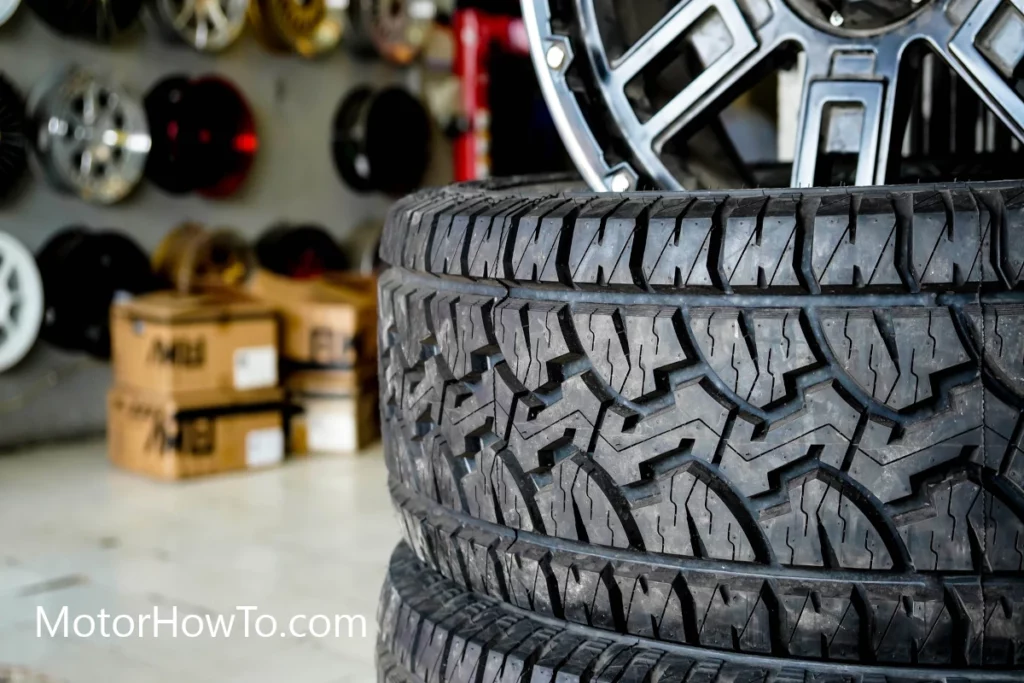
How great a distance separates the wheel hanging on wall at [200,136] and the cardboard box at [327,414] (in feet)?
3.66

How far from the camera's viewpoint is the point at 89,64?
156 inches

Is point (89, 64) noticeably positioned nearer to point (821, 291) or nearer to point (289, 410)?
point (289, 410)

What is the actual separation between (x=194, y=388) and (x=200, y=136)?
4.58 ft

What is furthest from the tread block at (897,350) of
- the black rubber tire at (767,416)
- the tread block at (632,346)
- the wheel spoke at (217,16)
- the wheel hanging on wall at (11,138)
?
the wheel spoke at (217,16)

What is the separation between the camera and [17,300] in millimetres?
3666

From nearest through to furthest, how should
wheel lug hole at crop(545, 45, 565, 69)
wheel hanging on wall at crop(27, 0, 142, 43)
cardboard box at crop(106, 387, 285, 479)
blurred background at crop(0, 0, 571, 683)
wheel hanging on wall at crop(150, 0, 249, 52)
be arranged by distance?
1. wheel lug hole at crop(545, 45, 565, 69)
2. blurred background at crop(0, 0, 571, 683)
3. cardboard box at crop(106, 387, 285, 479)
4. wheel hanging on wall at crop(27, 0, 142, 43)
5. wheel hanging on wall at crop(150, 0, 249, 52)

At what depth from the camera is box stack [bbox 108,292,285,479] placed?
10.8 ft

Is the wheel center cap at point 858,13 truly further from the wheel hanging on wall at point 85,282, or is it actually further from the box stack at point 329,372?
the wheel hanging on wall at point 85,282

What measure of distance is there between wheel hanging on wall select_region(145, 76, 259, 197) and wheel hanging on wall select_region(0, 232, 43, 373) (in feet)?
2.24

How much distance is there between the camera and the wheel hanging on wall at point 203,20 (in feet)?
13.4

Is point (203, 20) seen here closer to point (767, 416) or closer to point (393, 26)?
point (393, 26)

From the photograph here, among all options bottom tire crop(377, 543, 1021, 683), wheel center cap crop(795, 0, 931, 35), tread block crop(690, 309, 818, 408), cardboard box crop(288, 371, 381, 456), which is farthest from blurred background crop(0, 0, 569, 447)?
tread block crop(690, 309, 818, 408)

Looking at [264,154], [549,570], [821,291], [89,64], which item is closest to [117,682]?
[549,570]

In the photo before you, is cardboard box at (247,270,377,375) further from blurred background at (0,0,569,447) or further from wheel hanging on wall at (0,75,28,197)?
wheel hanging on wall at (0,75,28,197)
